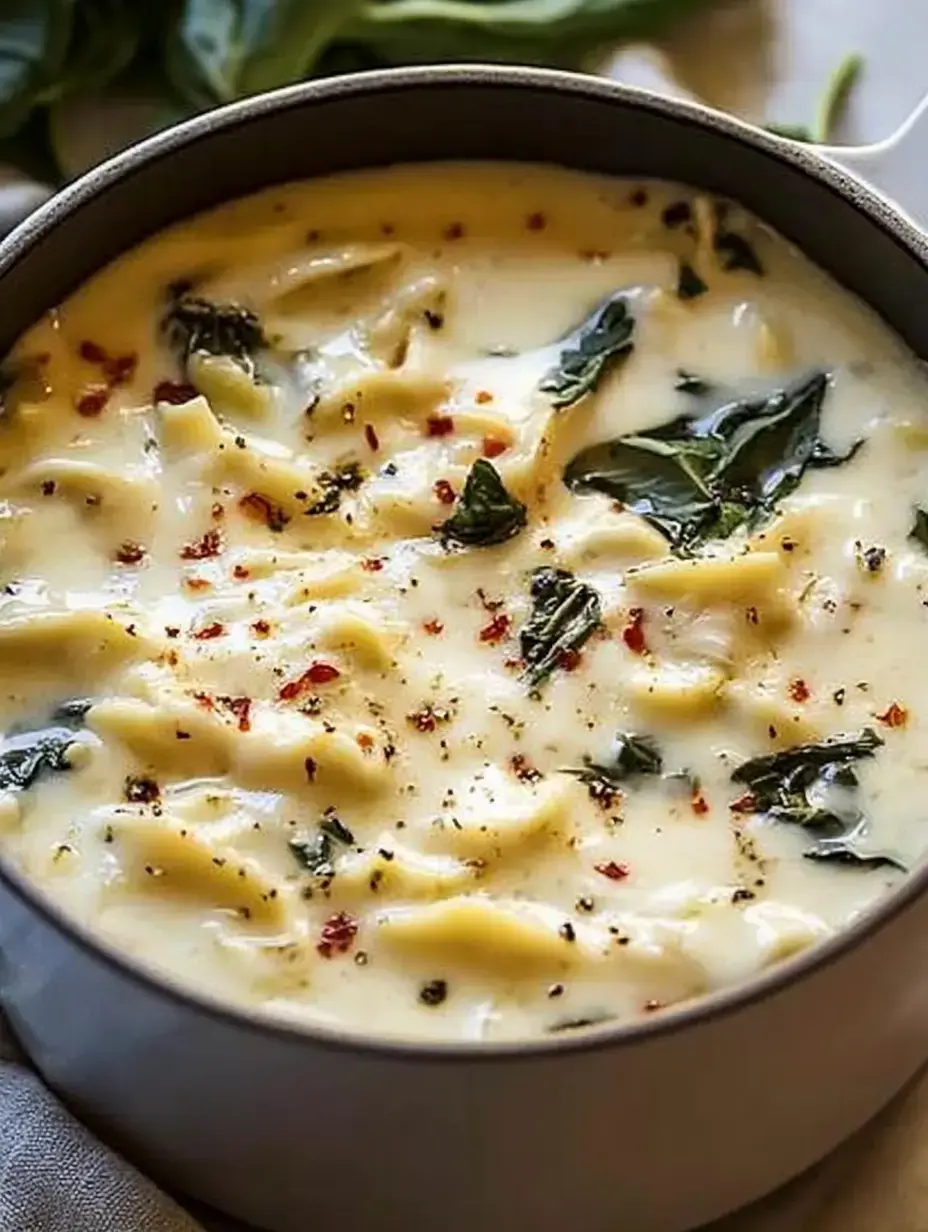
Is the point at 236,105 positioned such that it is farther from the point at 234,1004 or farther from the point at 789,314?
the point at 234,1004

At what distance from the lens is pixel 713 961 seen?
1574 millimetres

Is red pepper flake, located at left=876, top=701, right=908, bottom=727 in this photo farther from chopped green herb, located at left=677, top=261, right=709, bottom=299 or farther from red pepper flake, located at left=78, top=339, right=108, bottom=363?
red pepper flake, located at left=78, top=339, right=108, bottom=363

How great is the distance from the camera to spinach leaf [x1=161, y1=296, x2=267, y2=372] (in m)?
2.03

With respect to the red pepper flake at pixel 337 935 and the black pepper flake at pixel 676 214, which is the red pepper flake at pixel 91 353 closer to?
the black pepper flake at pixel 676 214

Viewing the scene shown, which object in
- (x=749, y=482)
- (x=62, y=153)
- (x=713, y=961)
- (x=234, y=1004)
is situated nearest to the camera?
(x=234, y=1004)

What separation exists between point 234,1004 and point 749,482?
29.6 inches

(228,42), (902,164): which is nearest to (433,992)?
(902,164)

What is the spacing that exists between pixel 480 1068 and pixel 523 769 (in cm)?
38

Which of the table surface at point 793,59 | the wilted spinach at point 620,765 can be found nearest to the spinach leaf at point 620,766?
the wilted spinach at point 620,765

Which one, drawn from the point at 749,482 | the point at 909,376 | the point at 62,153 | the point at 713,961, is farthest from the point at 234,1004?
the point at 62,153

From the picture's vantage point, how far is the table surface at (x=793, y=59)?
7.94ft

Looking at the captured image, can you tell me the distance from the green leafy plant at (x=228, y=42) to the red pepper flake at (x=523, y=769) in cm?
93

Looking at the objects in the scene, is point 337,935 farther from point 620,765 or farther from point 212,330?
point 212,330

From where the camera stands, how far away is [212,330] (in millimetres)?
2035
